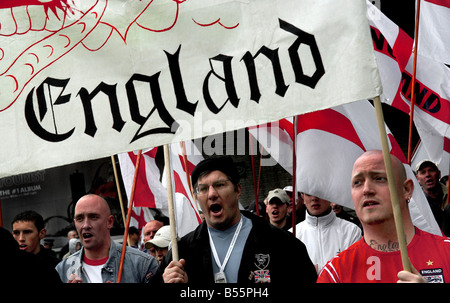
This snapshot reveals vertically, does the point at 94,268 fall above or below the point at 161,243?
below

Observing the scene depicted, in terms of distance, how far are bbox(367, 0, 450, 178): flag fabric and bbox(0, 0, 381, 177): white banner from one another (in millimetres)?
3328

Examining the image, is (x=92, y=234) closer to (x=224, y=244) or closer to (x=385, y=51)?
(x=224, y=244)

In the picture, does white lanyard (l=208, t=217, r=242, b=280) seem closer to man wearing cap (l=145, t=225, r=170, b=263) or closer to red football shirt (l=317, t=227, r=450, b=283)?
red football shirt (l=317, t=227, r=450, b=283)

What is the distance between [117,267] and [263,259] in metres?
1.37

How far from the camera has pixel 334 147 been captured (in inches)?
193

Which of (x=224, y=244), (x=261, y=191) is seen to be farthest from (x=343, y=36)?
(x=261, y=191)

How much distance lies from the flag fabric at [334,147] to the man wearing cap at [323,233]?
1.82 feet

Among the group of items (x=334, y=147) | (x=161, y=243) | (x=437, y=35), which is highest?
(x=437, y=35)

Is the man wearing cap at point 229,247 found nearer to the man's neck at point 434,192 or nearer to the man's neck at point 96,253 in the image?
the man's neck at point 96,253

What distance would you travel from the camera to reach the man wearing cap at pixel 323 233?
205 inches

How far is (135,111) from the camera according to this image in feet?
10.1

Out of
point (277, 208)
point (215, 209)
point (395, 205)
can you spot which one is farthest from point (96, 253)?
point (395, 205)

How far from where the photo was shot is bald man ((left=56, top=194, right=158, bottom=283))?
171 inches

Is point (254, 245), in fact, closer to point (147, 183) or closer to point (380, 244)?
point (380, 244)
